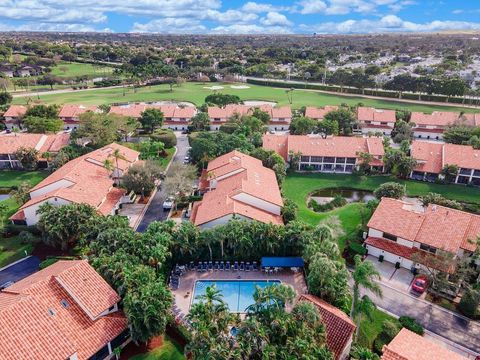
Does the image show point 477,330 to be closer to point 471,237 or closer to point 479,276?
point 479,276

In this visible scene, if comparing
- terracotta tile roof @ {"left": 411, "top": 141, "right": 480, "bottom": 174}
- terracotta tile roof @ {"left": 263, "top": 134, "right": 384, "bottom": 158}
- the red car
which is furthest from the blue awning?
terracotta tile roof @ {"left": 411, "top": 141, "right": 480, "bottom": 174}

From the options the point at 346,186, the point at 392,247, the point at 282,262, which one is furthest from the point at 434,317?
the point at 346,186

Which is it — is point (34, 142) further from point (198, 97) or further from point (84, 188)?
point (198, 97)

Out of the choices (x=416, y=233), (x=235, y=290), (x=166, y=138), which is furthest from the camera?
(x=166, y=138)

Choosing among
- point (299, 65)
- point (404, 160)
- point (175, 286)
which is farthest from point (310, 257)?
point (299, 65)

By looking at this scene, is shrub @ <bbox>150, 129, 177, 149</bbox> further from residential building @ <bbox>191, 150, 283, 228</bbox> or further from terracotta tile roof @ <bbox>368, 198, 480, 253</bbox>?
terracotta tile roof @ <bbox>368, 198, 480, 253</bbox>

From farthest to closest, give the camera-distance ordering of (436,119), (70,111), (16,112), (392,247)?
(70,111) → (16,112) → (436,119) → (392,247)
